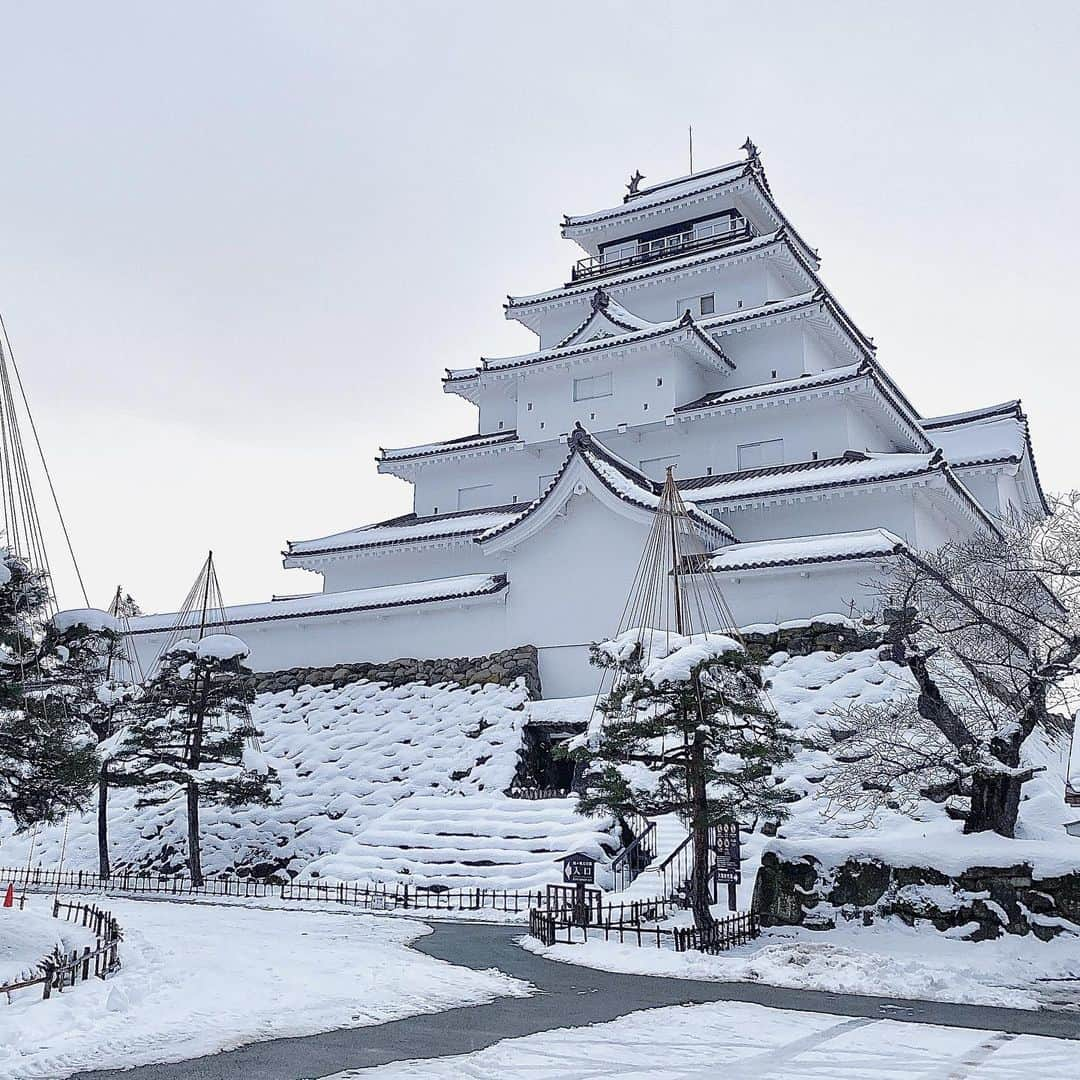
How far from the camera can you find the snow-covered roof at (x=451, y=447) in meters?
37.4

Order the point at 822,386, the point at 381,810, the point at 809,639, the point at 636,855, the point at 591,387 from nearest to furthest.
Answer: the point at 636,855 < the point at 381,810 < the point at 809,639 < the point at 822,386 < the point at 591,387

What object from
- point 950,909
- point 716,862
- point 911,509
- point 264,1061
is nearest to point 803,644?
point 911,509

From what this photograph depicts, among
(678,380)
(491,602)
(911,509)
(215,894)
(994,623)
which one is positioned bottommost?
(215,894)

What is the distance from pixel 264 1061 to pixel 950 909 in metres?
9.86

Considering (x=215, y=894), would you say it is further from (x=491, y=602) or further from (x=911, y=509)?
(x=911, y=509)

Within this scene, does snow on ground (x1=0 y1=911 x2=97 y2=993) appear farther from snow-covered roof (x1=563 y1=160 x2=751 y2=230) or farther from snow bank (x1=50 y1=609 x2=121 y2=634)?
snow-covered roof (x1=563 y1=160 x2=751 y2=230)

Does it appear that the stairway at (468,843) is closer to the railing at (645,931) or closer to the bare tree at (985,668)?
the railing at (645,931)

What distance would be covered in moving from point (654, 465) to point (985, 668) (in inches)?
783

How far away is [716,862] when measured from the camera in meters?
16.3

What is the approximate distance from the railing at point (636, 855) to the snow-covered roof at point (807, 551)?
22.8ft

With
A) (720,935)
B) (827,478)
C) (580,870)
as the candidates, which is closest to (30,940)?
(580,870)

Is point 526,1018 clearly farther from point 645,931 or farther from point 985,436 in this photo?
point 985,436

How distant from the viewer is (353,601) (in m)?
32.3

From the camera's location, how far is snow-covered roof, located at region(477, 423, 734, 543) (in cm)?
2805
